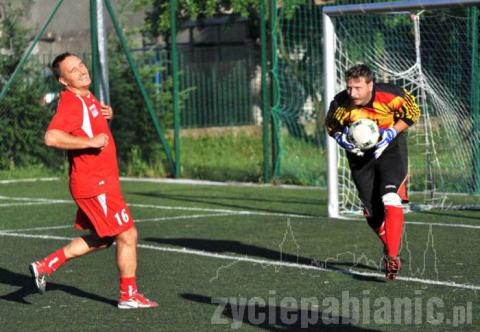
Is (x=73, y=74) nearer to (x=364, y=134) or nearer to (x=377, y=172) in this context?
(x=364, y=134)

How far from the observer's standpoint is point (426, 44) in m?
16.7

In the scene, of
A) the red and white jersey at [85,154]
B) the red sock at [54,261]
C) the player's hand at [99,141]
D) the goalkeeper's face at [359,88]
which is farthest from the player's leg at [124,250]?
the goalkeeper's face at [359,88]

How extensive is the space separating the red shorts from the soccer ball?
6.81ft

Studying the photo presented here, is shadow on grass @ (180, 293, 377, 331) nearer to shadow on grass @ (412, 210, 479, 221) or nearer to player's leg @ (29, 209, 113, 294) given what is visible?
player's leg @ (29, 209, 113, 294)

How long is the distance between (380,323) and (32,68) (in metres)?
13.9

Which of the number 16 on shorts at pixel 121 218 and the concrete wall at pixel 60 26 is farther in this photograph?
the concrete wall at pixel 60 26

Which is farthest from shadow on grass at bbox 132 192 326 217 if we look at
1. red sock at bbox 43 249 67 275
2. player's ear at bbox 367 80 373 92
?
red sock at bbox 43 249 67 275

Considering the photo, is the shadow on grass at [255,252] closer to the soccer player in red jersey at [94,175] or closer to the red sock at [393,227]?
→ the red sock at [393,227]

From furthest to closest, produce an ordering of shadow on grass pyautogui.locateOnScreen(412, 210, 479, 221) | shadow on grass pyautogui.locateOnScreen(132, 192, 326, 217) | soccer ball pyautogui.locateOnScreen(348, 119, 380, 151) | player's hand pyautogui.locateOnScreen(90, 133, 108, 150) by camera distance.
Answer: shadow on grass pyautogui.locateOnScreen(132, 192, 326, 217) → shadow on grass pyautogui.locateOnScreen(412, 210, 479, 221) → soccer ball pyautogui.locateOnScreen(348, 119, 380, 151) → player's hand pyautogui.locateOnScreen(90, 133, 108, 150)

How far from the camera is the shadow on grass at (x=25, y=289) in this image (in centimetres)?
882

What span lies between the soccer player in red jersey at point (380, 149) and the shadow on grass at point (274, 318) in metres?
1.83

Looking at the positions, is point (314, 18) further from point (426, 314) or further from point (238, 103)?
point (426, 314)

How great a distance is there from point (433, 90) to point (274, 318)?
7703mm

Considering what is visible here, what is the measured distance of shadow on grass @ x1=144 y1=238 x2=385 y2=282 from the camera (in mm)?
9858
